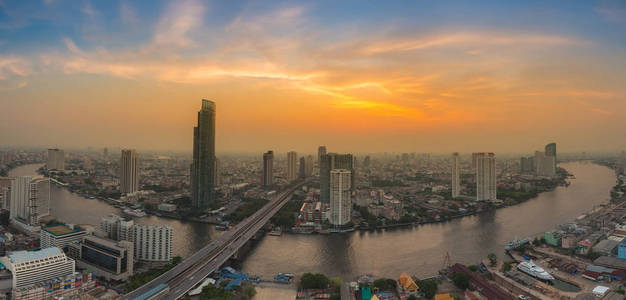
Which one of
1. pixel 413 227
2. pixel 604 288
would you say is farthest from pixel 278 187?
pixel 604 288

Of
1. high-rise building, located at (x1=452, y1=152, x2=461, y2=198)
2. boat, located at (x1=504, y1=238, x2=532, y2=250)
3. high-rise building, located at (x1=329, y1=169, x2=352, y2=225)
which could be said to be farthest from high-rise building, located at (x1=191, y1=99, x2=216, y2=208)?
high-rise building, located at (x1=452, y1=152, x2=461, y2=198)

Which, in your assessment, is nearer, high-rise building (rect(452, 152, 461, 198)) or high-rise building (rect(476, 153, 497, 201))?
high-rise building (rect(476, 153, 497, 201))

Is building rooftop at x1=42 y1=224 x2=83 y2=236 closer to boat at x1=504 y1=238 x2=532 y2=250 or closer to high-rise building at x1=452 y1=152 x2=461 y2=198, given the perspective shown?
boat at x1=504 y1=238 x2=532 y2=250

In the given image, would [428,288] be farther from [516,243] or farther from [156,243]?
[156,243]

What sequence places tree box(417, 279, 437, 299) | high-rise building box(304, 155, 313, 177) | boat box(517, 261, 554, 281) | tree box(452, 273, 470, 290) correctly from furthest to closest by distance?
high-rise building box(304, 155, 313, 177), boat box(517, 261, 554, 281), tree box(452, 273, 470, 290), tree box(417, 279, 437, 299)

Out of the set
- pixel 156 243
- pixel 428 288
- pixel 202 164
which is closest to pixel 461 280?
pixel 428 288

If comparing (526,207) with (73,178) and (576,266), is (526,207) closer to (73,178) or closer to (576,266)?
(576,266)

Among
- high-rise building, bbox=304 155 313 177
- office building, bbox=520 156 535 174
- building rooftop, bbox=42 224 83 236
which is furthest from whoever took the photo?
office building, bbox=520 156 535 174

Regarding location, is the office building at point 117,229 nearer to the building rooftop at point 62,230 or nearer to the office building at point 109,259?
the building rooftop at point 62,230
